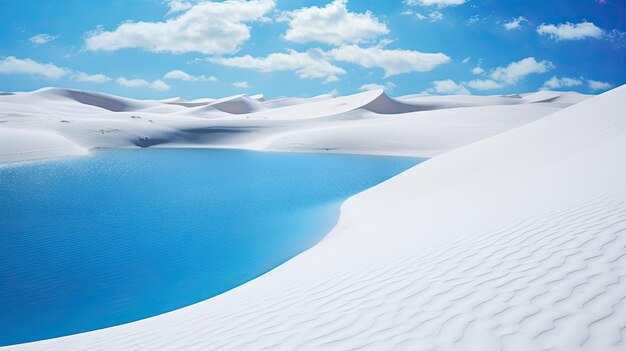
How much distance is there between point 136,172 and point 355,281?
822 inches

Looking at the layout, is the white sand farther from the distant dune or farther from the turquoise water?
the distant dune

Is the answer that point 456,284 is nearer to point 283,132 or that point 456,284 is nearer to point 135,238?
point 135,238

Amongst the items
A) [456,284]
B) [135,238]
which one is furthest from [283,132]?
[456,284]

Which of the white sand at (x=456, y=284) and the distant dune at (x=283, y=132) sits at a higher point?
the distant dune at (x=283, y=132)

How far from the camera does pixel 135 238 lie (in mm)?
9703

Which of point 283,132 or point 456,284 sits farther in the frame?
point 283,132

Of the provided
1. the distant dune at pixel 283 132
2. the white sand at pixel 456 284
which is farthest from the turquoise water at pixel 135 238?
the distant dune at pixel 283 132

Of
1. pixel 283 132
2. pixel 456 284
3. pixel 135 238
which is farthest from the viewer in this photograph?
pixel 283 132

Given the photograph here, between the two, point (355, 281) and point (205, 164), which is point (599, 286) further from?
point (205, 164)

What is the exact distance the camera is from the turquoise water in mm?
6242

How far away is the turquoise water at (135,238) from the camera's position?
6.24 metres

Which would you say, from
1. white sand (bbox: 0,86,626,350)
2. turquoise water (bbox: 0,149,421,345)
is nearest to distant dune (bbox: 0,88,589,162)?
turquoise water (bbox: 0,149,421,345)

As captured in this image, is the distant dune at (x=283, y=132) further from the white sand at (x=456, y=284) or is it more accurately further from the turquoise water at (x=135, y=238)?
the white sand at (x=456, y=284)

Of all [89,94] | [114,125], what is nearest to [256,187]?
[114,125]
